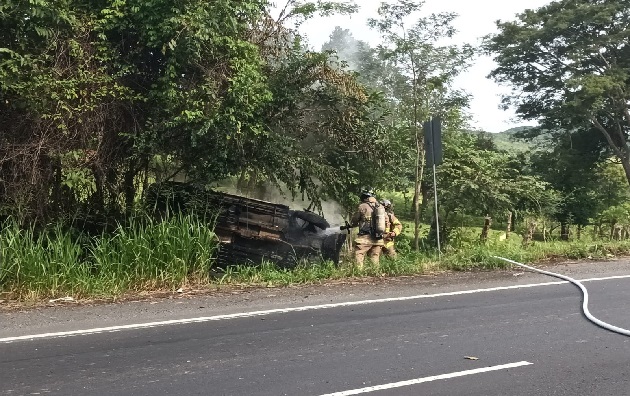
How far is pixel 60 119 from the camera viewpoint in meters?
8.71

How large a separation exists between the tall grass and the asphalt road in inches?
31.0

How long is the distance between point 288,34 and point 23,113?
467 cm

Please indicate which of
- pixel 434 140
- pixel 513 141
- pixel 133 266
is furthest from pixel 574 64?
pixel 133 266

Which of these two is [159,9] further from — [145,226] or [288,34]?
[145,226]

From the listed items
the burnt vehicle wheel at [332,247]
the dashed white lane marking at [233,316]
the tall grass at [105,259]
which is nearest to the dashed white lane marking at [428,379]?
the dashed white lane marking at [233,316]

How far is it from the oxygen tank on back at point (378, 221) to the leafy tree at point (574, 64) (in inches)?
668

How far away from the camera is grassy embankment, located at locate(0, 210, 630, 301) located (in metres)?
8.17

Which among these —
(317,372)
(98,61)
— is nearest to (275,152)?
(98,61)

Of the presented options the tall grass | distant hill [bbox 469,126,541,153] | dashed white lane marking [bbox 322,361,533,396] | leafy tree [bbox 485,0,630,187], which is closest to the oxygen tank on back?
the tall grass

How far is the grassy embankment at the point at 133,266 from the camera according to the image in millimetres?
8172

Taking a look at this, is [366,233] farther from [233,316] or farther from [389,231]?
[233,316]

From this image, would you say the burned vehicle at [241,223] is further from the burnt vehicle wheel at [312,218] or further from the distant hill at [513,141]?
the distant hill at [513,141]

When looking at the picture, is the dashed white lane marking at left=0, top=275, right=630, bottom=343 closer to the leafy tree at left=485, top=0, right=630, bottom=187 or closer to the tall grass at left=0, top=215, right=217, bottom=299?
the tall grass at left=0, top=215, right=217, bottom=299

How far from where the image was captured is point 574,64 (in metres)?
26.2
